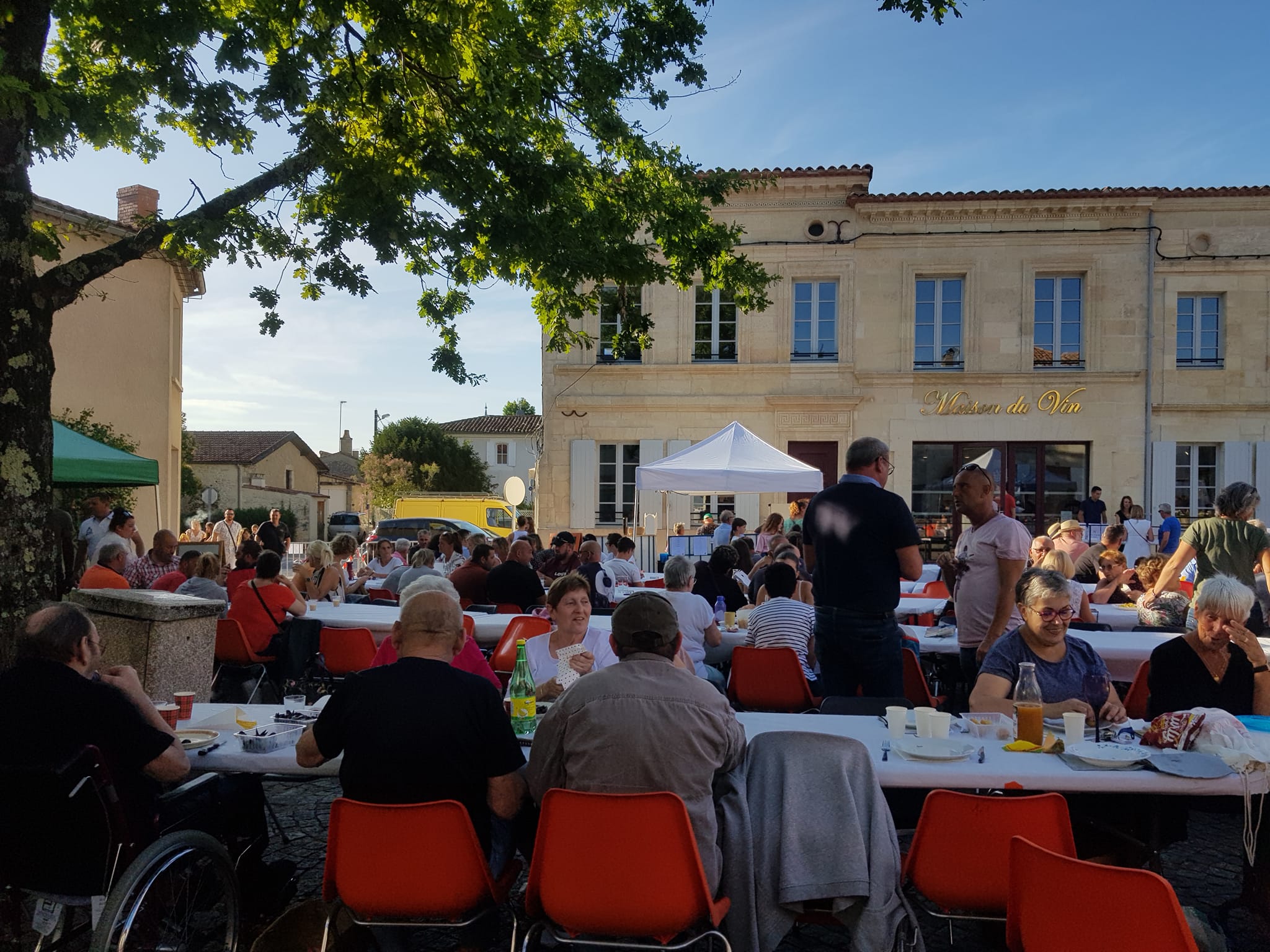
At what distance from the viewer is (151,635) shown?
212 inches

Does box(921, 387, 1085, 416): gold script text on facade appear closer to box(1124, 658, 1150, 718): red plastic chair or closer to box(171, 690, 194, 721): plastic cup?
box(1124, 658, 1150, 718): red plastic chair

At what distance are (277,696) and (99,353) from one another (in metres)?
14.9

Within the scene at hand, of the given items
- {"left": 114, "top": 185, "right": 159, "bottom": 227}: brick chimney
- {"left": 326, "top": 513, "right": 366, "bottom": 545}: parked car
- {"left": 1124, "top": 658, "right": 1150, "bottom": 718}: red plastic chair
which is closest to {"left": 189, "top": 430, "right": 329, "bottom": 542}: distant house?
{"left": 326, "top": 513, "right": 366, "bottom": 545}: parked car

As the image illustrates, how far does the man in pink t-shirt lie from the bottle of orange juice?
1.45m

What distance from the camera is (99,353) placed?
18516 mm

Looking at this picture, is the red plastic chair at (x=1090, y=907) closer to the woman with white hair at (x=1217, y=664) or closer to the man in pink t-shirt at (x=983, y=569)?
the woman with white hair at (x=1217, y=664)

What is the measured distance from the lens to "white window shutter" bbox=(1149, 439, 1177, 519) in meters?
18.0

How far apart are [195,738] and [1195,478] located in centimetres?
1946

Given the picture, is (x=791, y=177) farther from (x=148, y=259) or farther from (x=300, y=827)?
A: (x=300, y=827)

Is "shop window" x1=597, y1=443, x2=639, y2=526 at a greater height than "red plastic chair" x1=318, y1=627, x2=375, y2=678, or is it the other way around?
"shop window" x1=597, y1=443, x2=639, y2=526

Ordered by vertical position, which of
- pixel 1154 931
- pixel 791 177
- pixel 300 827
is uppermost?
pixel 791 177

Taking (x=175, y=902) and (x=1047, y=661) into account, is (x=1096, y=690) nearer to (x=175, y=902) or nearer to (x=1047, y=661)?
(x=1047, y=661)

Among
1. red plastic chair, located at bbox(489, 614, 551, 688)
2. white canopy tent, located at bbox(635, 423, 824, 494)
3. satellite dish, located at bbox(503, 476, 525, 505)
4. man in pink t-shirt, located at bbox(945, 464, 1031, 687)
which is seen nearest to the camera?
man in pink t-shirt, located at bbox(945, 464, 1031, 687)

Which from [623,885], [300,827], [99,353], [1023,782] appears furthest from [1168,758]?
[99,353]
